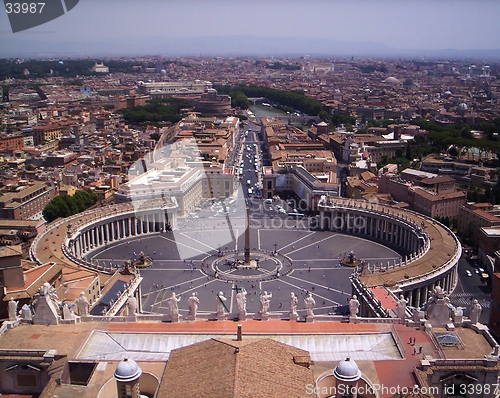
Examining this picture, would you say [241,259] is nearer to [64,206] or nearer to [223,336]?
[64,206]

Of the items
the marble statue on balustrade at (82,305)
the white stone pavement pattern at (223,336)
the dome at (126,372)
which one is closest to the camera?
the dome at (126,372)

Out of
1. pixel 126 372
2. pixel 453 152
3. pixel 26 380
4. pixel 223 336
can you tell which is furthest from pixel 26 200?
pixel 453 152

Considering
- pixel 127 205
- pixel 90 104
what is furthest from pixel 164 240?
pixel 90 104

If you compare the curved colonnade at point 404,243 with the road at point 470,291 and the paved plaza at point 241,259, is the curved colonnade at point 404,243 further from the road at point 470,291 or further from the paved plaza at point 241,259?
the paved plaza at point 241,259

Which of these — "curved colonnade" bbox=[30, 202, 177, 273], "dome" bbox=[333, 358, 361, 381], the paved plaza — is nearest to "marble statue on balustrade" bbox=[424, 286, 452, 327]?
"dome" bbox=[333, 358, 361, 381]

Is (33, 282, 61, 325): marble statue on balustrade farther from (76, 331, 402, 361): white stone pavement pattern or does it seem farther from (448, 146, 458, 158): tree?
(448, 146, 458, 158): tree

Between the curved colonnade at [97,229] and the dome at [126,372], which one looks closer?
the dome at [126,372]

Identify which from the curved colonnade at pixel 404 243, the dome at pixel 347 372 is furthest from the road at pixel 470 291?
the dome at pixel 347 372
